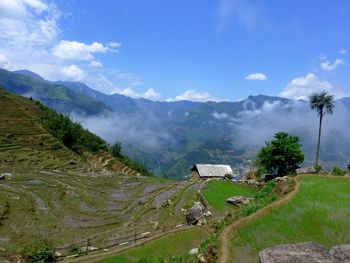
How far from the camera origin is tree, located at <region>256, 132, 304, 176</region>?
76188 millimetres

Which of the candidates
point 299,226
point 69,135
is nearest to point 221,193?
point 299,226

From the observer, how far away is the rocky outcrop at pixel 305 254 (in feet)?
52.6

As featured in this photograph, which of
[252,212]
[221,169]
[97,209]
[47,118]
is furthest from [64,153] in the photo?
[252,212]

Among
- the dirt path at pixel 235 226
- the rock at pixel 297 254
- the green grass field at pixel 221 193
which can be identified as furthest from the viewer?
the green grass field at pixel 221 193

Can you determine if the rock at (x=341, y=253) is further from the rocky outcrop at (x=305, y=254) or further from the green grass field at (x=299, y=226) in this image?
the green grass field at (x=299, y=226)

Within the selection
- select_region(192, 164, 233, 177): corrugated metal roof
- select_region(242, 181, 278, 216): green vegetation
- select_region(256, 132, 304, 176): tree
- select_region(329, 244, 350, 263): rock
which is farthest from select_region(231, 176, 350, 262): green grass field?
select_region(192, 164, 233, 177): corrugated metal roof

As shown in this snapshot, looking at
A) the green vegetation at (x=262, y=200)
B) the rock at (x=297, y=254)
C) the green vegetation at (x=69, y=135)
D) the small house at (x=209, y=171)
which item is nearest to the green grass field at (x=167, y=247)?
the green vegetation at (x=262, y=200)

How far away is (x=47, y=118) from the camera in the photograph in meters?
135

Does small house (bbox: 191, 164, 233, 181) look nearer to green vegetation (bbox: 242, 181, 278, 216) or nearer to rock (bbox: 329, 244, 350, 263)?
green vegetation (bbox: 242, 181, 278, 216)

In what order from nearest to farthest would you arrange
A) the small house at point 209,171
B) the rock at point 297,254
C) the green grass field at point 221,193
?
the rock at point 297,254, the green grass field at point 221,193, the small house at point 209,171

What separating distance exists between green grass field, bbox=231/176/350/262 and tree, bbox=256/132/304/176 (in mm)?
44556

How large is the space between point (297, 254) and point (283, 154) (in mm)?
62360

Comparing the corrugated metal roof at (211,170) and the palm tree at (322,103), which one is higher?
the palm tree at (322,103)

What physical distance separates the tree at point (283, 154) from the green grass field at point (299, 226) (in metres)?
44.6
